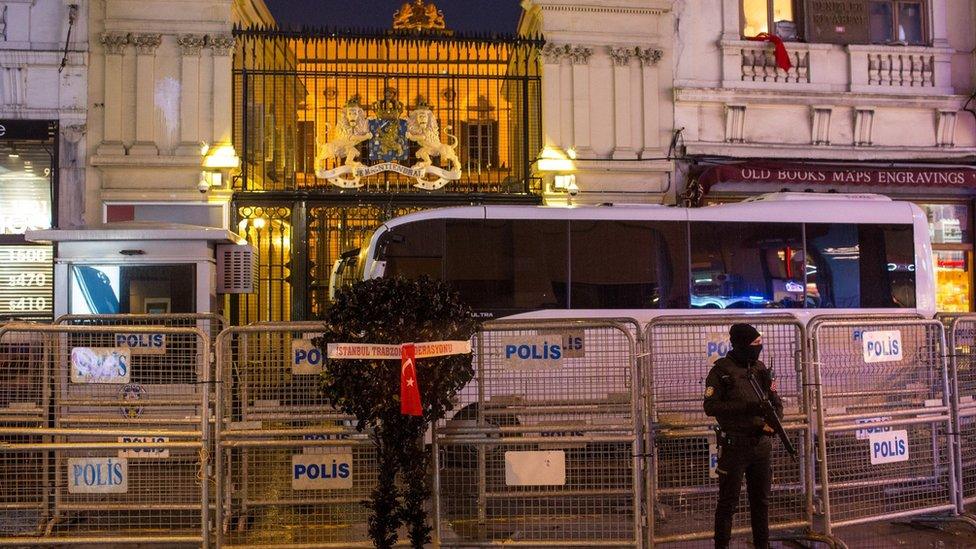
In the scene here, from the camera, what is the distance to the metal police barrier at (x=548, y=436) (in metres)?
7.43

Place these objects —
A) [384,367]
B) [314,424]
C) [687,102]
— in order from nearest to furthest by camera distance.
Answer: [384,367], [314,424], [687,102]

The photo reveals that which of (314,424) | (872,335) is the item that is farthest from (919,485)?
(314,424)

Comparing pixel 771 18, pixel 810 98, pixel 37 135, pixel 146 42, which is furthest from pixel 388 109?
pixel 810 98

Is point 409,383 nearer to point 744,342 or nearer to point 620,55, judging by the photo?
point 744,342

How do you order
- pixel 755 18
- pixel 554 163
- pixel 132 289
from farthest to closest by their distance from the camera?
1. pixel 755 18
2. pixel 554 163
3. pixel 132 289

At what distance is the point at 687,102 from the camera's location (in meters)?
17.1

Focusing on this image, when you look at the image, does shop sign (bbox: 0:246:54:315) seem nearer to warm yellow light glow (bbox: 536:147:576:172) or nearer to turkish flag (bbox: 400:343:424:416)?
warm yellow light glow (bbox: 536:147:576:172)

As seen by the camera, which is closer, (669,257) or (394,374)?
(394,374)

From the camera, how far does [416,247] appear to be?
38.8 ft

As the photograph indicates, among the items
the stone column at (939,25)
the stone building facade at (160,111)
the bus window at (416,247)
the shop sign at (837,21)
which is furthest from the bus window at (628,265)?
the stone column at (939,25)

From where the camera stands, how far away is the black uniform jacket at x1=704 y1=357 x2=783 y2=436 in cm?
680

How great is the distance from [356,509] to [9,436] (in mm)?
3156

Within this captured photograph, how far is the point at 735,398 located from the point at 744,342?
432mm

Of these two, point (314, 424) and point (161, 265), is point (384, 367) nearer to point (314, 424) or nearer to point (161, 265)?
point (314, 424)
